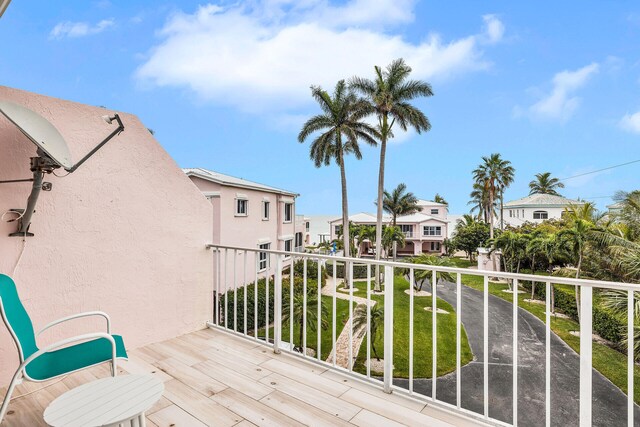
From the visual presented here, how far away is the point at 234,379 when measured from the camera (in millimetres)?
2525

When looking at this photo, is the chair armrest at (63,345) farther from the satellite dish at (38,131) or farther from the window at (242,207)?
the window at (242,207)

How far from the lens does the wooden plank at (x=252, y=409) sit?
1980mm

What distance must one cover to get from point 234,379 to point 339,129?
61.2 feet

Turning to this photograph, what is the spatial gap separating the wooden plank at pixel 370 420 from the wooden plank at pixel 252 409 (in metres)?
0.36

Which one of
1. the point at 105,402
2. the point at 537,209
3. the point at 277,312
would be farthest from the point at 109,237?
the point at 537,209

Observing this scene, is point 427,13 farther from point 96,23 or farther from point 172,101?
point 96,23

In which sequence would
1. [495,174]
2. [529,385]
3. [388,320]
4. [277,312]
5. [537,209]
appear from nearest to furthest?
[388,320]
[277,312]
[529,385]
[495,174]
[537,209]

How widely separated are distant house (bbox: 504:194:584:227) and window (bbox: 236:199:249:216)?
111 ft

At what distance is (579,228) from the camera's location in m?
13.8

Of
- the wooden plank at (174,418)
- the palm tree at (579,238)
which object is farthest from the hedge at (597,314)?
the wooden plank at (174,418)

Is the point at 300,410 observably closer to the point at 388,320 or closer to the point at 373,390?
the point at 373,390

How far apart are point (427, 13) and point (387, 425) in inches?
527

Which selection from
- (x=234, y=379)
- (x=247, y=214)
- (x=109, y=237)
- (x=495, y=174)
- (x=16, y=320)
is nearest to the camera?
(x=16, y=320)

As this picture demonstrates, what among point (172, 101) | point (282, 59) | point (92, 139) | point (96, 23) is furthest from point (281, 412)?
point (172, 101)
